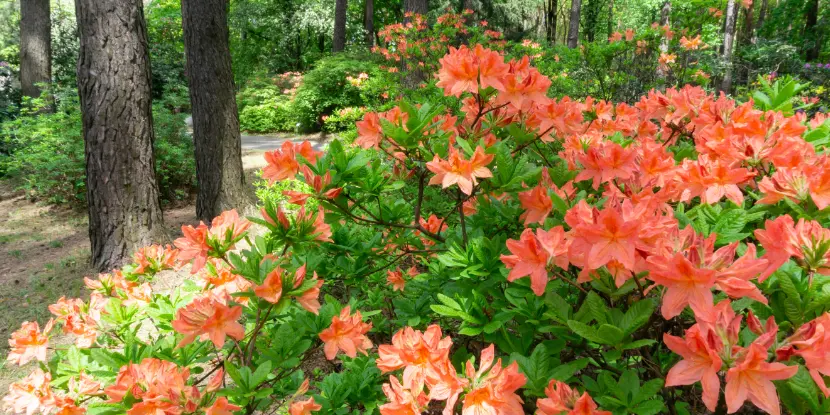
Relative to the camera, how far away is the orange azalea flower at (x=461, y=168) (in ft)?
3.66

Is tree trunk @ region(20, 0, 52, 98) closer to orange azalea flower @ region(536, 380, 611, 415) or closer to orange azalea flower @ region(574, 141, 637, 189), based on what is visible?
orange azalea flower @ region(574, 141, 637, 189)

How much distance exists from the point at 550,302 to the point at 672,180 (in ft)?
1.71

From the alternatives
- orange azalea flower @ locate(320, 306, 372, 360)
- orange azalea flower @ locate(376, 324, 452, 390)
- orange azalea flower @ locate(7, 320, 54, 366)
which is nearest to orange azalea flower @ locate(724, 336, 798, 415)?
orange azalea flower @ locate(376, 324, 452, 390)

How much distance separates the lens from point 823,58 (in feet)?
50.0

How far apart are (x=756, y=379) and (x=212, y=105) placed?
5209 millimetres

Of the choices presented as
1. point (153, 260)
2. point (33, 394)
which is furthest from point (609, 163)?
point (33, 394)

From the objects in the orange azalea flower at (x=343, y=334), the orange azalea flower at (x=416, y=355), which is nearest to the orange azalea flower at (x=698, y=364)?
the orange azalea flower at (x=416, y=355)

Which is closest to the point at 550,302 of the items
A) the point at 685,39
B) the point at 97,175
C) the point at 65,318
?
the point at 65,318

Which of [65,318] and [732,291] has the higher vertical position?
[732,291]

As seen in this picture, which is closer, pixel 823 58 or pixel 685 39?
pixel 685 39

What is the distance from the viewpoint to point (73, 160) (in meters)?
6.03

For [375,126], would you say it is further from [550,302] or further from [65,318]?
[65,318]

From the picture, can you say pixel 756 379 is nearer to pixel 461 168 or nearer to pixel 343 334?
pixel 461 168

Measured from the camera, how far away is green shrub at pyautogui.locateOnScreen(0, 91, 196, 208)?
6062 millimetres
